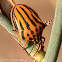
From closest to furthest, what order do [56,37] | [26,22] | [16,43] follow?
[56,37] < [26,22] < [16,43]

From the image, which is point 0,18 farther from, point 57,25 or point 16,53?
point 16,53

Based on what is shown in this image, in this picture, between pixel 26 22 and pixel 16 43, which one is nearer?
pixel 26 22

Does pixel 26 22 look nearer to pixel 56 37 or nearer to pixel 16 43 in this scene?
pixel 56 37

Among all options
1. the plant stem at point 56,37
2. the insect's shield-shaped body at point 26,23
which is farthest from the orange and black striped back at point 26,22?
the plant stem at point 56,37

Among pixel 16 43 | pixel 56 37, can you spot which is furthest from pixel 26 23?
pixel 16 43

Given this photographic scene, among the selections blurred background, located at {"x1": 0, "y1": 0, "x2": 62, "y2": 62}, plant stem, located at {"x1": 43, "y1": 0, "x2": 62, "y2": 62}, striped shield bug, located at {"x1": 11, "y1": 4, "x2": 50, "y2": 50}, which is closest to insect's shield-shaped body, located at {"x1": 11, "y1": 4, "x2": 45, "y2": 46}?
striped shield bug, located at {"x1": 11, "y1": 4, "x2": 50, "y2": 50}

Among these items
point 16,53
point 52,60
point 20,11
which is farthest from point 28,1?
point 52,60

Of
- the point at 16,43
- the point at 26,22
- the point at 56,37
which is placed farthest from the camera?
the point at 16,43
